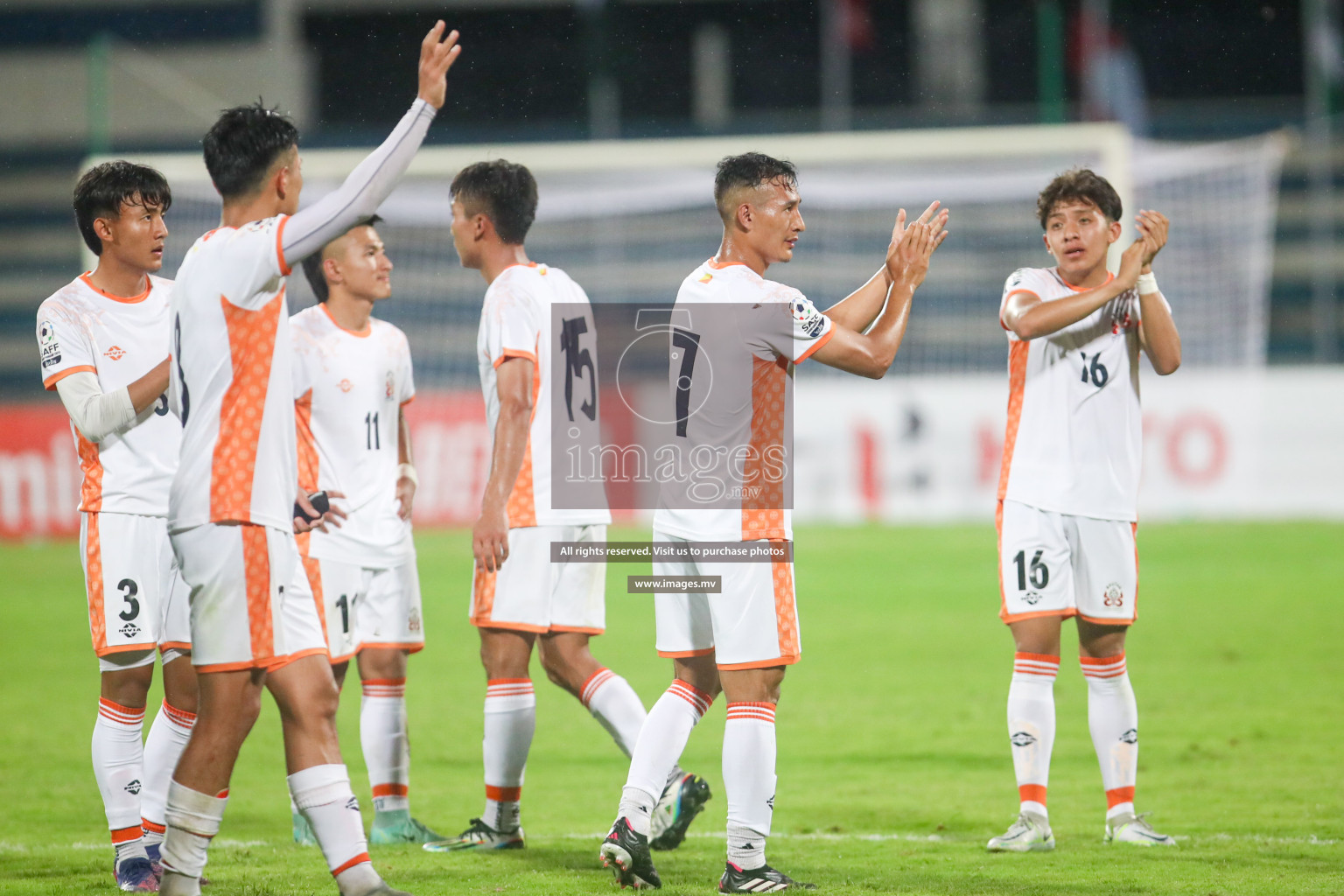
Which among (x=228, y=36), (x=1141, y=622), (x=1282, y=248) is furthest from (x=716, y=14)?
(x=1141, y=622)

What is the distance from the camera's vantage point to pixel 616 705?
5305 mm

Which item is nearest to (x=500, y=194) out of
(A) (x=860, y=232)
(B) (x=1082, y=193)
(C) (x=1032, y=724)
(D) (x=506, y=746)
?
(D) (x=506, y=746)

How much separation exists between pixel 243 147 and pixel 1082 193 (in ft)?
10.4

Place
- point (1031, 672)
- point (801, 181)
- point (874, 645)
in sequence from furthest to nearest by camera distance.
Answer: point (801, 181), point (874, 645), point (1031, 672)

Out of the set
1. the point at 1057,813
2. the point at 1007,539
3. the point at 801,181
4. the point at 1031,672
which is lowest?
the point at 1057,813

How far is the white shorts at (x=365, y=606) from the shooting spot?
5566 mm

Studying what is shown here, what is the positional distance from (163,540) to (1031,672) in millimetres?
3194

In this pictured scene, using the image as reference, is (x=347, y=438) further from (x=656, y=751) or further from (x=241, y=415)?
(x=656, y=751)

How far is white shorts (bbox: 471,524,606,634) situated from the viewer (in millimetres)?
5227

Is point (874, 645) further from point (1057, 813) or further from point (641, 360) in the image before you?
point (641, 360)

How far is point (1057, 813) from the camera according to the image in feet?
18.8

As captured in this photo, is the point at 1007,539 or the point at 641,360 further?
the point at 641,360

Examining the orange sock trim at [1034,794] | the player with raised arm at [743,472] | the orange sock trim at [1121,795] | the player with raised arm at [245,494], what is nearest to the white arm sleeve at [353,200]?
the player with raised arm at [245,494]

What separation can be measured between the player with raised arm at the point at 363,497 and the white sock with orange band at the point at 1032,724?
2.29 metres
